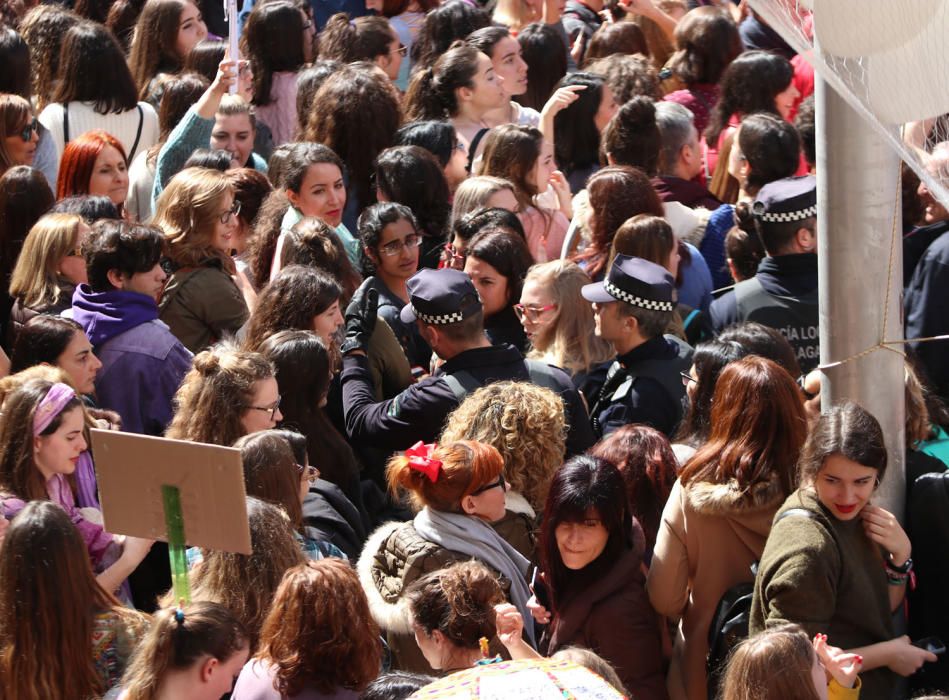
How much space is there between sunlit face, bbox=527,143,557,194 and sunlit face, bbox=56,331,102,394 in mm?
2563

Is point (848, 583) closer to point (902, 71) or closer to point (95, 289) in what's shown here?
point (902, 71)

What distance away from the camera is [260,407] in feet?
16.3

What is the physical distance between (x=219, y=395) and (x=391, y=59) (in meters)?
→ 4.77

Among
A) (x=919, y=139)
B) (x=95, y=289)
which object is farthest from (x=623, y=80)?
(x=919, y=139)

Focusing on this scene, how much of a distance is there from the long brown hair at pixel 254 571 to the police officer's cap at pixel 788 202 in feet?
8.31

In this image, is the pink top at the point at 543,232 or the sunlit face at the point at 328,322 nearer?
the sunlit face at the point at 328,322

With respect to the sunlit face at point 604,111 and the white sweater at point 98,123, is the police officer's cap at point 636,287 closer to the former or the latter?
the sunlit face at point 604,111

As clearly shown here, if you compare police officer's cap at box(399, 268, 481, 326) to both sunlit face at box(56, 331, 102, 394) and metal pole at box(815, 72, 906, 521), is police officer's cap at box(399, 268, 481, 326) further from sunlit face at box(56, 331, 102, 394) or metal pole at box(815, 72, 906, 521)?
metal pole at box(815, 72, 906, 521)

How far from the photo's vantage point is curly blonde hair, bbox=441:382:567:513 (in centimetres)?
484

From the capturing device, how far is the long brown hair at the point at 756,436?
4340 mm

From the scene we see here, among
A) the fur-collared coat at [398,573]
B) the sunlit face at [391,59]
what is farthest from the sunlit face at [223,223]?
the sunlit face at [391,59]

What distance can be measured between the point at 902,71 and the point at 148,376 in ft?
12.3

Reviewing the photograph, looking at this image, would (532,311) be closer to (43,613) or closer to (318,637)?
(318,637)

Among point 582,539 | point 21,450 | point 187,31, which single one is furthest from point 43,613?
point 187,31
